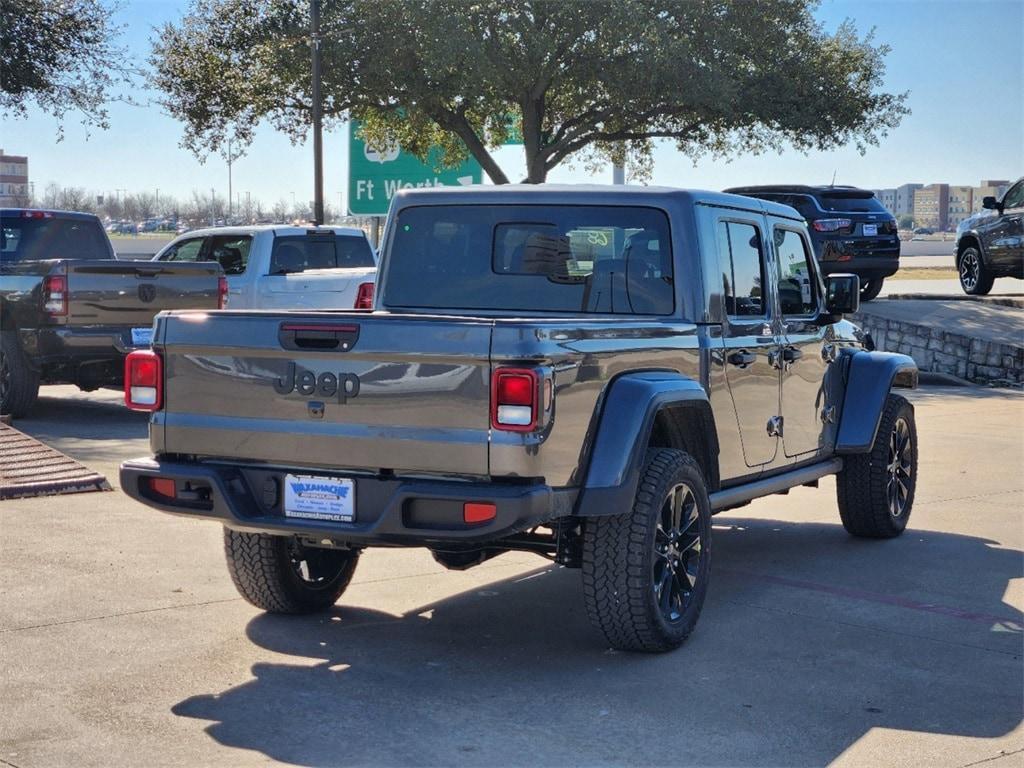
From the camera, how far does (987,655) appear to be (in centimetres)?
598

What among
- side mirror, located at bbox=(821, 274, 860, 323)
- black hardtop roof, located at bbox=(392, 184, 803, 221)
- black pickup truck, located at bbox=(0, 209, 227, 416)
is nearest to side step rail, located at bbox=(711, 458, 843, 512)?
side mirror, located at bbox=(821, 274, 860, 323)

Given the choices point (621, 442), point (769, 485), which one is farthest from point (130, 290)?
point (621, 442)

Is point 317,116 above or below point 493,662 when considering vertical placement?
above

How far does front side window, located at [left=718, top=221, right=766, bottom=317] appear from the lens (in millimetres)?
6875

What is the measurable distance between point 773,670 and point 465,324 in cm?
185

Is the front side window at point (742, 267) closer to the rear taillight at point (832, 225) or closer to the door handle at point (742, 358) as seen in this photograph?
the door handle at point (742, 358)

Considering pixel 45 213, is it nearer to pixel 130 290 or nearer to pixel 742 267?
pixel 130 290

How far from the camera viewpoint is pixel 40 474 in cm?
952

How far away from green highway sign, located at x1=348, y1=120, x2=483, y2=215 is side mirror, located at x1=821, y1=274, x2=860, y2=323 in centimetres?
2742

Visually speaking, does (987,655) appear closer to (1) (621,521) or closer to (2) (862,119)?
(1) (621,521)

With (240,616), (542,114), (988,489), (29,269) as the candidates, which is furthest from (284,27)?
(240,616)

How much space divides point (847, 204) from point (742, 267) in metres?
14.7

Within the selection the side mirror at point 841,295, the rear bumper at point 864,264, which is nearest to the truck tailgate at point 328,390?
the side mirror at point 841,295

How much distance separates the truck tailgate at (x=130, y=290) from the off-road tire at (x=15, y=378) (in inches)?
29.4
